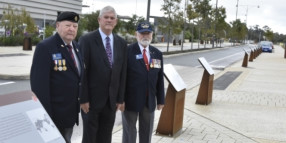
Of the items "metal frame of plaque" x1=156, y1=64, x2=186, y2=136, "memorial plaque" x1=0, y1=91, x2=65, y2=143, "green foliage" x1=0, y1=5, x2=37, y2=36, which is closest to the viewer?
"memorial plaque" x1=0, y1=91, x2=65, y2=143

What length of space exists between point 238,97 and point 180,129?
4519 mm

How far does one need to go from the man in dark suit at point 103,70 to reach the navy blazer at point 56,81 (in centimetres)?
50

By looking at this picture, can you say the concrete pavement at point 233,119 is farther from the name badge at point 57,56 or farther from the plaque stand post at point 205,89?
the name badge at point 57,56

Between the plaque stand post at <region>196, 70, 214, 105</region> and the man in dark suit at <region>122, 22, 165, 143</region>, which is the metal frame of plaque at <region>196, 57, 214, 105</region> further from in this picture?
the man in dark suit at <region>122, 22, 165, 143</region>

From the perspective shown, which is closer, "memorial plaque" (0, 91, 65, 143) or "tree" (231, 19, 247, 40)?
"memorial plaque" (0, 91, 65, 143)

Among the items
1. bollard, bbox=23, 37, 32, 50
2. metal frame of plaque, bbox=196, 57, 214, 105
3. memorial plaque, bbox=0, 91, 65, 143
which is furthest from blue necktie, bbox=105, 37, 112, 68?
bollard, bbox=23, 37, 32, 50

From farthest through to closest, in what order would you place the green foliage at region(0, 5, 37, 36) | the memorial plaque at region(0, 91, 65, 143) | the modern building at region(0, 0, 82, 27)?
1. the modern building at region(0, 0, 82, 27)
2. the green foliage at region(0, 5, 37, 36)
3. the memorial plaque at region(0, 91, 65, 143)

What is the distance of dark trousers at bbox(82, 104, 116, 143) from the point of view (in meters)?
4.36

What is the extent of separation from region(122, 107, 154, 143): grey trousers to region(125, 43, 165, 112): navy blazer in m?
0.09

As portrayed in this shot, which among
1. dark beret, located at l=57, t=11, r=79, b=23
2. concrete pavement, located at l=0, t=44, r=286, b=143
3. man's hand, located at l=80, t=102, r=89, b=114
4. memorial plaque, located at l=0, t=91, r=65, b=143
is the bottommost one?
concrete pavement, located at l=0, t=44, r=286, b=143

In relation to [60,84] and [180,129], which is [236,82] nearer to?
[180,129]

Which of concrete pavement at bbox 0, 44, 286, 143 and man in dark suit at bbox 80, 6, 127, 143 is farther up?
man in dark suit at bbox 80, 6, 127, 143

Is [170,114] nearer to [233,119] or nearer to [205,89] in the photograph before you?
[233,119]

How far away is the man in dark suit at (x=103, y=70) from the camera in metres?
4.17
